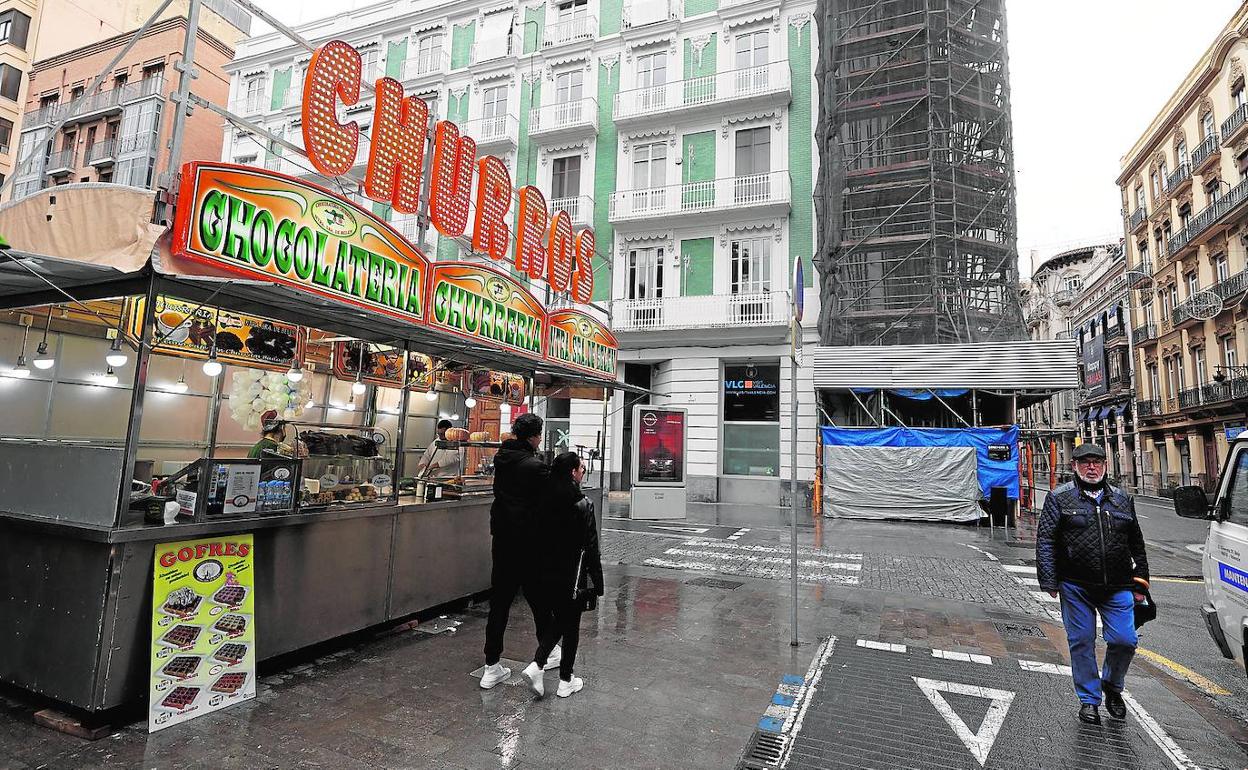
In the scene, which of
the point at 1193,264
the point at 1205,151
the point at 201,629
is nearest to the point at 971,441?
the point at 201,629

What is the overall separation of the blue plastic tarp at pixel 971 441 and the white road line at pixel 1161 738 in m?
12.5

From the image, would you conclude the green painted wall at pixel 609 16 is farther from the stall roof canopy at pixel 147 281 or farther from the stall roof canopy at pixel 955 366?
the stall roof canopy at pixel 147 281

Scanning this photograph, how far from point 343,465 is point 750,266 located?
16.9m

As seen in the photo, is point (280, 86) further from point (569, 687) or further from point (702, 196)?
point (569, 687)

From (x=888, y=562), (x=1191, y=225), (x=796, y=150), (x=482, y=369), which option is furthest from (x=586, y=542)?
(x=1191, y=225)

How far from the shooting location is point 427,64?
83.7ft

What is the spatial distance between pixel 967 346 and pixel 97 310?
18020 millimetres

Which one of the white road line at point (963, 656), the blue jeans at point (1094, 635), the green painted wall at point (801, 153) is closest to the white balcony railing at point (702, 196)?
the green painted wall at point (801, 153)

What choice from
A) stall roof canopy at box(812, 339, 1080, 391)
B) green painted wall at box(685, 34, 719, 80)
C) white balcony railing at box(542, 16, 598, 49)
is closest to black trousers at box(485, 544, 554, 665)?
stall roof canopy at box(812, 339, 1080, 391)

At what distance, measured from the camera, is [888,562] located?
1057 centimetres

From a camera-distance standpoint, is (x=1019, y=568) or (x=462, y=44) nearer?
(x=1019, y=568)

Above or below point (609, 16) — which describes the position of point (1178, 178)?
below

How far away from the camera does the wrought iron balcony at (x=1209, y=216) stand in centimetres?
2747

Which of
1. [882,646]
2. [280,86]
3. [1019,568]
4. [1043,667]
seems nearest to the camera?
[1043,667]
